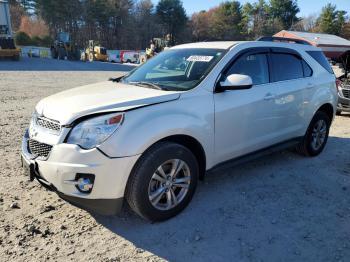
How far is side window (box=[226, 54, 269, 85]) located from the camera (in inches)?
173

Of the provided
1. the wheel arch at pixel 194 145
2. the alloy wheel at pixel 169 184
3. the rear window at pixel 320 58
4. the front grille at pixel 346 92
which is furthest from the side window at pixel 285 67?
the front grille at pixel 346 92

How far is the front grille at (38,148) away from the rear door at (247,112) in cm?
176

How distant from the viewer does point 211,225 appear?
3.69 meters

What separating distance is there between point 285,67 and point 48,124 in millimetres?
3290

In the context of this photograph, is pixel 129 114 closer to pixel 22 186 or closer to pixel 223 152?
pixel 223 152

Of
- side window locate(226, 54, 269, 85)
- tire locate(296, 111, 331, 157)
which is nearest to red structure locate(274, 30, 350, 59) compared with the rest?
tire locate(296, 111, 331, 157)

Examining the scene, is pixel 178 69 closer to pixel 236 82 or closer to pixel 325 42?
pixel 236 82

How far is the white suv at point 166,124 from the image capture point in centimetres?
323

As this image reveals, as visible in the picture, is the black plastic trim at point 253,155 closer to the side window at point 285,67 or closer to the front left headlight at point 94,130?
the side window at point 285,67

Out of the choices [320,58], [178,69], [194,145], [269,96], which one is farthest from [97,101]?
[320,58]

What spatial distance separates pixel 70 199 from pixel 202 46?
8.47ft

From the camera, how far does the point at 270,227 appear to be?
3680 mm

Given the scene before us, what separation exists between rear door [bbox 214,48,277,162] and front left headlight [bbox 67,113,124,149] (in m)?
1.25

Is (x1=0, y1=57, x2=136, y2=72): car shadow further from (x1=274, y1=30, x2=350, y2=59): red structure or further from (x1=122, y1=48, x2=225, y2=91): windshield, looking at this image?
(x1=274, y1=30, x2=350, y2=59): red structure
